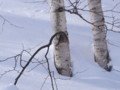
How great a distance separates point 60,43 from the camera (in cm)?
429

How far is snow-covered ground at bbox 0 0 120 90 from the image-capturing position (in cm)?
421

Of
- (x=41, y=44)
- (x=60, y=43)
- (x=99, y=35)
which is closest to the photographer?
(x=60, y=43)

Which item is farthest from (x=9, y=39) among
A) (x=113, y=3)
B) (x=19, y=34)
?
(x=113, y=3)

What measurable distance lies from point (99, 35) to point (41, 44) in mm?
825

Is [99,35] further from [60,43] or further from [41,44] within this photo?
[41,44]

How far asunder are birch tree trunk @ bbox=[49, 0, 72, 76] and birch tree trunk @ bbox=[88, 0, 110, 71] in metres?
0.41

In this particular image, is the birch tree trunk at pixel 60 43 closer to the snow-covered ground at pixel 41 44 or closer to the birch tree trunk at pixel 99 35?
the snow-covered ground at pixel 41 44

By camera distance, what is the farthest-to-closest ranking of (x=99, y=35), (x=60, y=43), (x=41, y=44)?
1. (x=41, y=44)
2. (x=99, y=35)
3. (x=60, y=43)

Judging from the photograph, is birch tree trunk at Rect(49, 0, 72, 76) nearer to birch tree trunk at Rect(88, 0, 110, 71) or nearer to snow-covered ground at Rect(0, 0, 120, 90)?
snow-covered ground at Rect(0, 0, 120, 90)

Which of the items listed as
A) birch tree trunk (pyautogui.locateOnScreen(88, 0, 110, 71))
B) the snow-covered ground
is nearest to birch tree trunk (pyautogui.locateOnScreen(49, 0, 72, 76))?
the snow-covered ground

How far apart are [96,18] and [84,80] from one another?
0.76 metres

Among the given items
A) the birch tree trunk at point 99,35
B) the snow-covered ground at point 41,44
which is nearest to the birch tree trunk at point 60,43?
the snow-covered ground at point 41,44

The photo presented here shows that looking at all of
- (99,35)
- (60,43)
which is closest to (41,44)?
(60,43)

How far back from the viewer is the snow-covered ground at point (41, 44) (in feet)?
13.8
